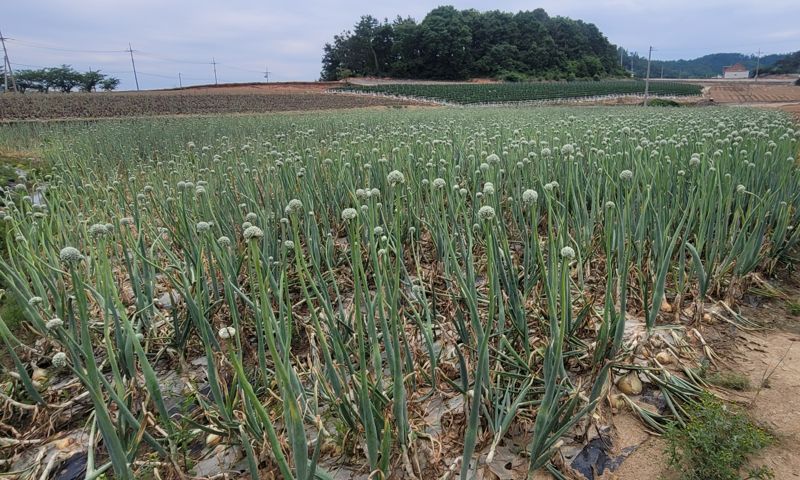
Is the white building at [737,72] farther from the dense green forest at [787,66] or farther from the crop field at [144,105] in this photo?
the crop field at [144,105]

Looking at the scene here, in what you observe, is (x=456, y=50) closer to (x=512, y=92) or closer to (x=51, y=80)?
(x=512, y=92)

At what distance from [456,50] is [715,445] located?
8533cm

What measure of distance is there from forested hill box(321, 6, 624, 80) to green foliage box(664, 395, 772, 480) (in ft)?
265

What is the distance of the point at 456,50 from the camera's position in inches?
3132

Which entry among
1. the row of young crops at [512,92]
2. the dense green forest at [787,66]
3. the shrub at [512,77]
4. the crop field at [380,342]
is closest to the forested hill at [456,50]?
the shrub at [512,77]

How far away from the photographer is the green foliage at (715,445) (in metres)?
1.72

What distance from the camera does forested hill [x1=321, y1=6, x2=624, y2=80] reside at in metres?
79.9

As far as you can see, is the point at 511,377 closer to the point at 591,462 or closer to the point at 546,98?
the point at 591,462

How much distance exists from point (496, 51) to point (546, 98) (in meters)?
39.8

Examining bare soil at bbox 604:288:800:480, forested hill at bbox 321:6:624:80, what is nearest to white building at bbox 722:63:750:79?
forested hill at bbox 321:6:624:80

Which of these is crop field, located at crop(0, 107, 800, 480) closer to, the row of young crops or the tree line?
the row of young crops

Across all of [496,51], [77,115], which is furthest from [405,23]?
[77,115]

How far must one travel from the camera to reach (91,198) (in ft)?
19.5

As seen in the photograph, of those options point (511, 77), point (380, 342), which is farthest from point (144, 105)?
point (511, 77)
